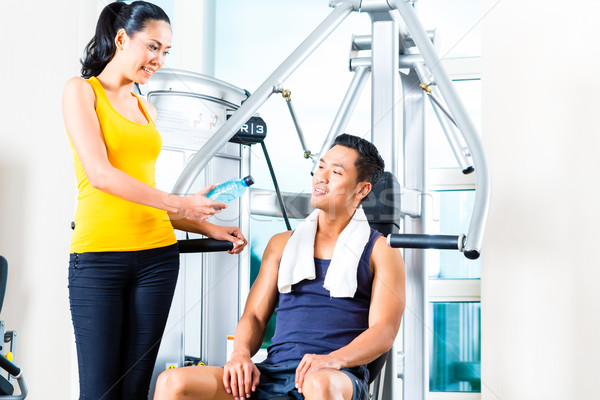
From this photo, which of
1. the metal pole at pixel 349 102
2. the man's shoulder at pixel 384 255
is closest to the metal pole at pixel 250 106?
the metal pole at pixel 349 102

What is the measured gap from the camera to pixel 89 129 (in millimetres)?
1224

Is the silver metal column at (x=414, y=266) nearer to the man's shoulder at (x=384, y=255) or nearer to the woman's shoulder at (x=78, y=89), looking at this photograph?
the man's shoulder at (x=384, y=255)

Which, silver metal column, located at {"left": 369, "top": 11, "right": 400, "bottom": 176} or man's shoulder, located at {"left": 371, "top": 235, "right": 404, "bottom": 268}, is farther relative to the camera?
silver metal column, located at {"left": 369, "top": 11, "right": 400, "bottom": 176}

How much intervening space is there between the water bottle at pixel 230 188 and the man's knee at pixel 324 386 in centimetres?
53

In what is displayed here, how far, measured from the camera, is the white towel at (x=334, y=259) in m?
1.42

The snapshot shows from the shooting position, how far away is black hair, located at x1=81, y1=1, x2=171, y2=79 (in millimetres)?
1305

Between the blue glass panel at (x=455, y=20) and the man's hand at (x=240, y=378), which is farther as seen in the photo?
Result: the blue glass panel at (x=455, y=20)

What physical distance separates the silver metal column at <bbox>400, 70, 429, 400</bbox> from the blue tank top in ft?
1.18

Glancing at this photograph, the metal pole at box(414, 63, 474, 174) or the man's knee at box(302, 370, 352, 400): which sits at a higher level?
the metal pole at box(414, 63, 474, 174)

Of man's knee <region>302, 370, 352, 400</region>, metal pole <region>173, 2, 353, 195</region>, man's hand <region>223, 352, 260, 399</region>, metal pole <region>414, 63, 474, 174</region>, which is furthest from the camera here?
metal pole <region>414, 63, 474, 174</region>

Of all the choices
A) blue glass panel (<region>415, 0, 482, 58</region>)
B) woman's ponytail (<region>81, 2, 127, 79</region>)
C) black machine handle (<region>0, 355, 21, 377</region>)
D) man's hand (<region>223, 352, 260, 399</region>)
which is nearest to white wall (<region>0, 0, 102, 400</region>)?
black machine handle (<region>0, 355, 21, 377</region>)

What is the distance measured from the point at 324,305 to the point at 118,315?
500 millimetres

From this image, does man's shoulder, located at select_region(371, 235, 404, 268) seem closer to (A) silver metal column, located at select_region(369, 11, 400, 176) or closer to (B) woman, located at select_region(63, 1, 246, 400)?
(A) silver metal column, located at select_region(369, 11, 400, 176)

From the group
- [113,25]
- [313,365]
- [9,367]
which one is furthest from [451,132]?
[9,367]
